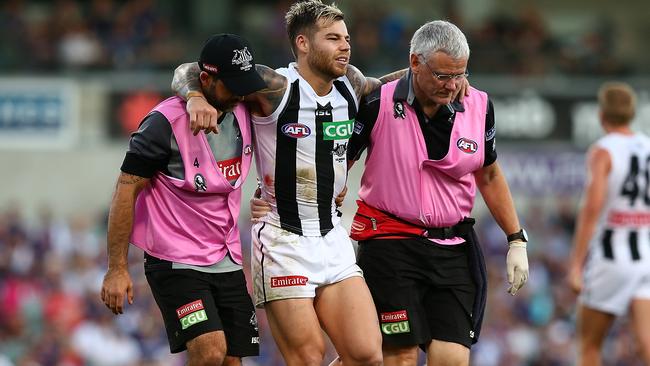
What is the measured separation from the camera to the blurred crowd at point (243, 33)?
2273 centimetres

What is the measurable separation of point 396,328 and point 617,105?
120 inches

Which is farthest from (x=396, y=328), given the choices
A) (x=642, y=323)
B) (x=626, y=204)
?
(x=626, y=204)

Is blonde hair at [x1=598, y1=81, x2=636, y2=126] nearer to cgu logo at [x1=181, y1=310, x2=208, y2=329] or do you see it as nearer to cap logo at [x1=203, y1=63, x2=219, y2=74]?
cap logo at [x1=203, y1=63, x2=219, y2=74]

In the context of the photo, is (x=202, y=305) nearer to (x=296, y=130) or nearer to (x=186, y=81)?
(x=296, y=130)

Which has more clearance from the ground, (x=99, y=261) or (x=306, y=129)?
(x=306, y=129)

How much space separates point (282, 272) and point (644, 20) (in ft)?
73.6

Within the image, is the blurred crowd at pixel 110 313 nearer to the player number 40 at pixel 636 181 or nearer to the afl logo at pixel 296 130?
the player number 40 at pixel 636 181

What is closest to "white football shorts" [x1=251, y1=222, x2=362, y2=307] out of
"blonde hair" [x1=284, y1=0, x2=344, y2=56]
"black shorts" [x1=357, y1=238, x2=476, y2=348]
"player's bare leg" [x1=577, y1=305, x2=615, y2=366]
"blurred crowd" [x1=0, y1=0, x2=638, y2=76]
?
"black shorts" [x1=357, y1=238, x2=476, y2=348]

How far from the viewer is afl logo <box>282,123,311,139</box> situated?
7695mm

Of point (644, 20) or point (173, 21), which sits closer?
point (173, 21)

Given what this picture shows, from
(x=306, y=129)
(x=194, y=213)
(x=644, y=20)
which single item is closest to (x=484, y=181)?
(x=306, y=129)

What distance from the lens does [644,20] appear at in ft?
93.5

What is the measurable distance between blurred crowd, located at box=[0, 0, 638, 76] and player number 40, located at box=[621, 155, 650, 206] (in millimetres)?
12292

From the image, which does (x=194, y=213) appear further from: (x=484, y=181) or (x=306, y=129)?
(x=484, y=181)
